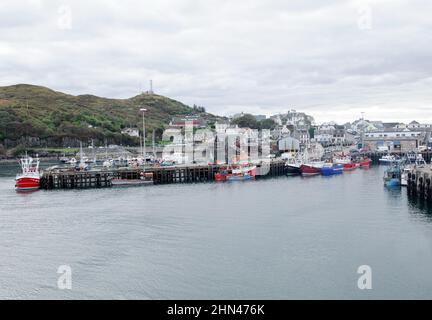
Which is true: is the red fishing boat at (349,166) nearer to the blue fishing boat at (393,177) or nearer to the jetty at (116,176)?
the jetty at (116,176)

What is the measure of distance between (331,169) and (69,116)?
83326 millimetres

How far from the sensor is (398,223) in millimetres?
30531

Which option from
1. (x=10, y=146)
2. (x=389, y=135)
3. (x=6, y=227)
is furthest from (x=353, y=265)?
(x=10, y=146)

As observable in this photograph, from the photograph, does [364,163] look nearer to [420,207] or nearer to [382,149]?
[382,149]

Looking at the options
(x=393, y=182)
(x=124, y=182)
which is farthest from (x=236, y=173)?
(x=393, y=182)

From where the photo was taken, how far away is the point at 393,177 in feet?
162

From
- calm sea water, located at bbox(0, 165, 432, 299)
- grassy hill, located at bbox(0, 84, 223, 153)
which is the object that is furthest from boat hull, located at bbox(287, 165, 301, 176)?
grassy hill, located at bbox(0, 84, 223, 153)

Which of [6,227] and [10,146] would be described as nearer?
[6,227]

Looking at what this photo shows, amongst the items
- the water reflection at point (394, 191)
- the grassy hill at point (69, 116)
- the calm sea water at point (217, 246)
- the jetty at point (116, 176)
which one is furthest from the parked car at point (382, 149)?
the grassy hill at point (69, 116)

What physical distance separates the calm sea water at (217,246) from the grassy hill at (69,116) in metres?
72.9

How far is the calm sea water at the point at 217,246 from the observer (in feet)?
64.4
